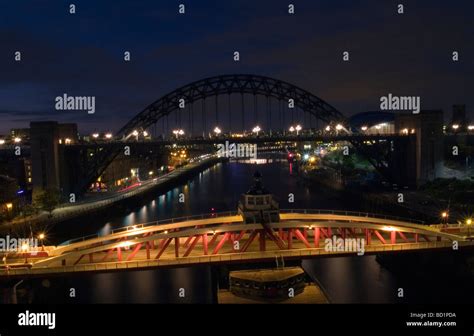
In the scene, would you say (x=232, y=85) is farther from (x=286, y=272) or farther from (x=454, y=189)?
(x=286, y=272)

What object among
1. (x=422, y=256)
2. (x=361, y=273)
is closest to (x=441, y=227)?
(x=422, y=256)

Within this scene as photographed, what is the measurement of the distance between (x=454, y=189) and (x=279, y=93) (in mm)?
23950

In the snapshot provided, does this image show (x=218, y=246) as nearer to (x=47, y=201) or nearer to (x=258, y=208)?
(x=258, y=208)

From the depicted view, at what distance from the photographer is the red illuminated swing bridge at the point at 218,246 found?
48.9 feet

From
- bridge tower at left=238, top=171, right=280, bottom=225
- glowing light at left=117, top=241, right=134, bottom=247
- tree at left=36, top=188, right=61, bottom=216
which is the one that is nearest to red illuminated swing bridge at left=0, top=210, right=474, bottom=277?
glowing light at left=117, top=241, right=134, bottom=247

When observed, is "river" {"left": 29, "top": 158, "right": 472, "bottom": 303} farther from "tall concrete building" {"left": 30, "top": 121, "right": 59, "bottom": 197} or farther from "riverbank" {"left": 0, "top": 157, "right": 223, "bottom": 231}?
"tall concrete building" {"left": 30, "top": 121, "right": 59, "bottom": 197}

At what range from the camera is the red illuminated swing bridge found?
14.9 m

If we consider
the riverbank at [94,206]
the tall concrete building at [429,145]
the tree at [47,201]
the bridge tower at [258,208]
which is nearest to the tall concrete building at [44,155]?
the riverbank at [94,206]

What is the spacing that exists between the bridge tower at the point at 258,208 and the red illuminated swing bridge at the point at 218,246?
0.50 m

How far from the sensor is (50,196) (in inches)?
1120

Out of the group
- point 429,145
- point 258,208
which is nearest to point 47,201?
point 258,208

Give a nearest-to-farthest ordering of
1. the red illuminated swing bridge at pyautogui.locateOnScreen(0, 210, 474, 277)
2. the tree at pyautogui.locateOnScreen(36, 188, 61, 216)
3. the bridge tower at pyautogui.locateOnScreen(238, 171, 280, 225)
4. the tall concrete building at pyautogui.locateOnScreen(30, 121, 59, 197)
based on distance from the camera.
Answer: the red illuminated swing bridge at pyautogui.locateOnScreen(0, 210, 474, 277) → the bridge tower at pyautogui.locateOnScreen(238, 171, 280, 225) → the tree at pyautogui.locateOnScreen(36, 188, 61, 216) → the tall concrete building at pyautogui.locateOnScreen(30, 121, 59, 197)

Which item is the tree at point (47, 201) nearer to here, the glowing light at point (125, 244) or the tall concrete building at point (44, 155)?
the tall concrete building at point (44, 155)

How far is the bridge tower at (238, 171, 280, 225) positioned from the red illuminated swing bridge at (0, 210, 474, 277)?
0.50 m
